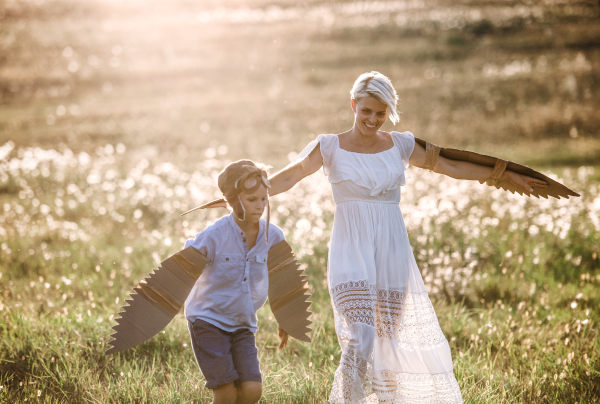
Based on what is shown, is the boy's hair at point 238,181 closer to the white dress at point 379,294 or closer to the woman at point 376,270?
the woman at point 376,270

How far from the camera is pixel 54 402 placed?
4480 millimetres

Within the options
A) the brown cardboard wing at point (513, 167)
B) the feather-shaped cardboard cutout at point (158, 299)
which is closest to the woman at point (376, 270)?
the brown cardboard wing at point (513, 167)

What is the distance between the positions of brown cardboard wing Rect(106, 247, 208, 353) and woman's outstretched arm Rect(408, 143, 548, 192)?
194 centimetres

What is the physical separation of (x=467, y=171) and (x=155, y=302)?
2.53m

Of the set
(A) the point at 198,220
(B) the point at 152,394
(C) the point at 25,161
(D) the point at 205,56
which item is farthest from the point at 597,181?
(D) the point at 205,56

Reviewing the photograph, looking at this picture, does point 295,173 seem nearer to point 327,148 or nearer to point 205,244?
point 327,148

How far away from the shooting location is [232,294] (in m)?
3.85

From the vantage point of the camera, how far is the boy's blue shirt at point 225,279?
384 cm

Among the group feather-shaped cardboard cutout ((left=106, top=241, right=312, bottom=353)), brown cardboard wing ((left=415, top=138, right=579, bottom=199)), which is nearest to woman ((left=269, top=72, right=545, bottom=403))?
brown cardboard wing ((left=415, top=138, right=579, bottom=199))

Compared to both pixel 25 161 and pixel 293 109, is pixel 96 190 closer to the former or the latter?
pixel 25 161

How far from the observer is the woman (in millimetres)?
4172

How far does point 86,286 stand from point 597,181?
9.86 metres

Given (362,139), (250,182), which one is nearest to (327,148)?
(362,139)

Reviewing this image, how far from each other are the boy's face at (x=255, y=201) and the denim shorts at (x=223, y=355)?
0.74 metres
